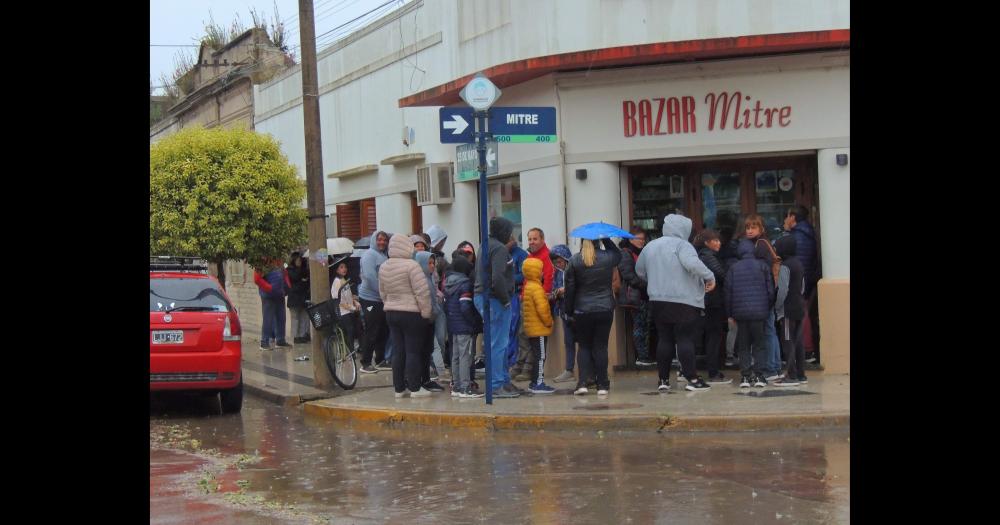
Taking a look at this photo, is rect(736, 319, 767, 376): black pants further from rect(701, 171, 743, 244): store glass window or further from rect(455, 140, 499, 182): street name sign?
rect(455, 140, 499, 182): street name sign

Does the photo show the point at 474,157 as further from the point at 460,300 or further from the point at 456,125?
the point at 460,300

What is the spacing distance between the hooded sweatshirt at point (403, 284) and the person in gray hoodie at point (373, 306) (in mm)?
2559

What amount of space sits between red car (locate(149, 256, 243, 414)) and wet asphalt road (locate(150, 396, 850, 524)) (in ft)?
2.71

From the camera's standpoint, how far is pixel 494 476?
9.14 metres

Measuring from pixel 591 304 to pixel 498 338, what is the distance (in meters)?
1.13

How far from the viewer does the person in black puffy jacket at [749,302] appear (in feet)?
41.2

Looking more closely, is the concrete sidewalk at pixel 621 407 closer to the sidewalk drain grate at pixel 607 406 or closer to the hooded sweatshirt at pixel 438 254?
the sidewalk drain grate at pixel 607 406

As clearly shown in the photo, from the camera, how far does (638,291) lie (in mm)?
14258

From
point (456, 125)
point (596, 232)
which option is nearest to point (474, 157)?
point (456, 125)
